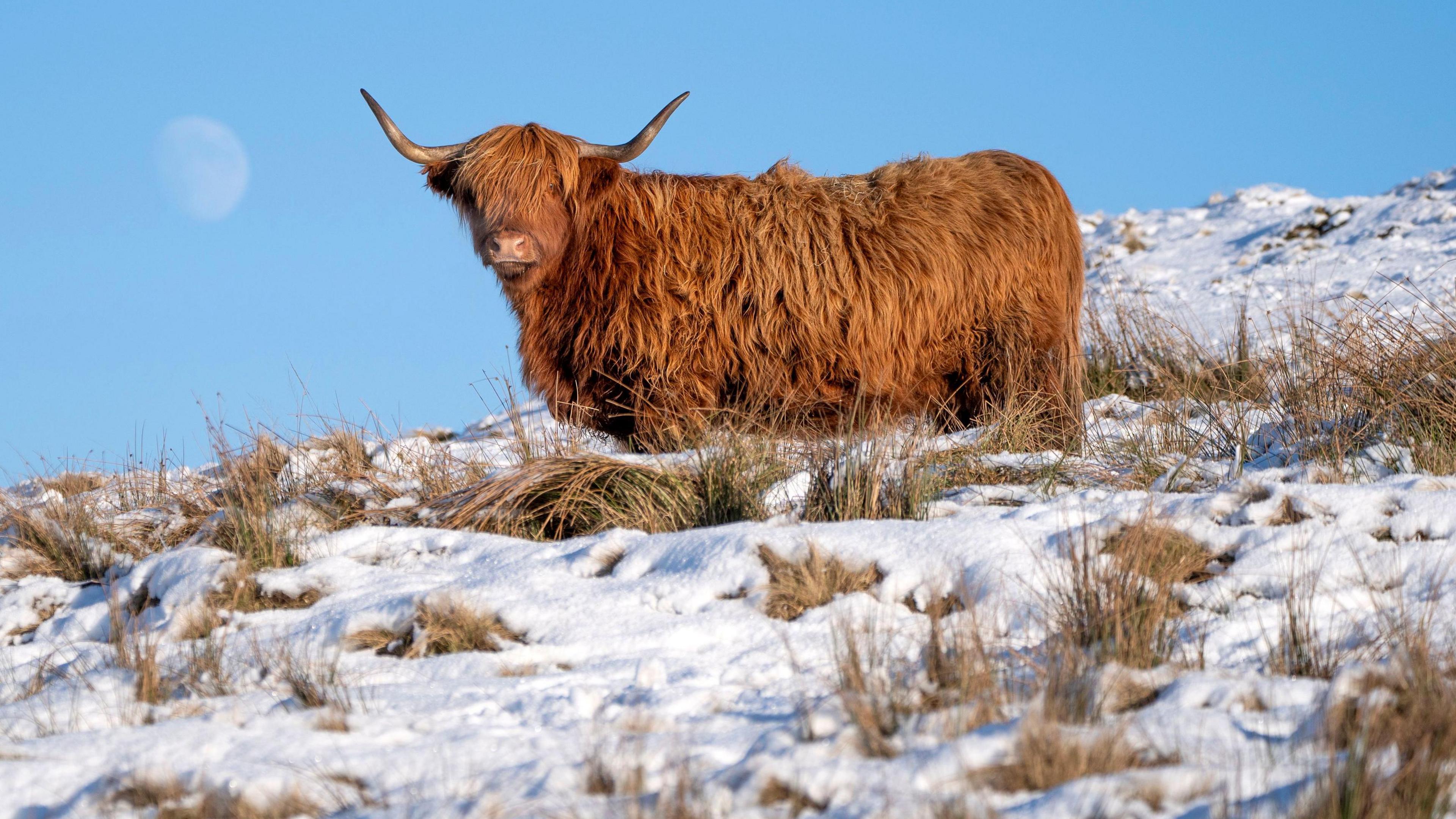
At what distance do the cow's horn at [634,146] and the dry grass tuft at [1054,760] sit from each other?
4606 millimetres

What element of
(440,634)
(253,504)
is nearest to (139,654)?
(440,634)

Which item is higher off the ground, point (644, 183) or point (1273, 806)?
point (644, 183)

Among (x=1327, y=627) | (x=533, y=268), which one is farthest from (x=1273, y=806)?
(x=533, y=268)

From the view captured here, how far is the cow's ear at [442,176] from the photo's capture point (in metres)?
6.35

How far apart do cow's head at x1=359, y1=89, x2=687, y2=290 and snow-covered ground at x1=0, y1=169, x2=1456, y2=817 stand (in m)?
1.91

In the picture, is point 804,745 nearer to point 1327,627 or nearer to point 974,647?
point 974,647

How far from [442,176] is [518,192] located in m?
0.70

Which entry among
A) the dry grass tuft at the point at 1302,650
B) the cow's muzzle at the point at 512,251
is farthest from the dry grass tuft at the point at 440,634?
the cow's muzzle at the point at 512,251

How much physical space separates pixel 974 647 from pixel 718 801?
2.70 ft

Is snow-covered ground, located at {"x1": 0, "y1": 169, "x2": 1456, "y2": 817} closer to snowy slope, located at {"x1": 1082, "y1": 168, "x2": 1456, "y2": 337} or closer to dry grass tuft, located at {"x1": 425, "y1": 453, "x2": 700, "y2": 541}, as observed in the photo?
dry grass tuft, located at {"x1": 425, "y1": 453, "x2": 700, "y2": 541}

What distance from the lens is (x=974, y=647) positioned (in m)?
2.75

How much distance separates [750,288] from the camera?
19.7 ft

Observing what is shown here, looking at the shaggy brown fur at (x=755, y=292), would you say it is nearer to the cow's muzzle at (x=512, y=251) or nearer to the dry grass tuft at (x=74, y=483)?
the cow's muzzle at (x=512, y=251)

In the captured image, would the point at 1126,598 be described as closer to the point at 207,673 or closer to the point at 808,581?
the point at 808,581
